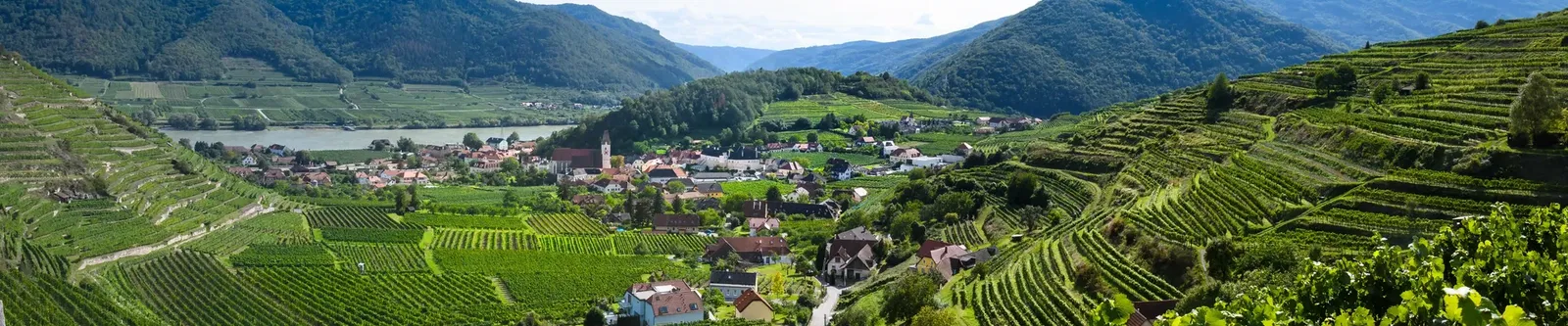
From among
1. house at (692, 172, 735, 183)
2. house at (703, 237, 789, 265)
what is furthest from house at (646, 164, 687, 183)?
house at (703, 237, 789, 265)

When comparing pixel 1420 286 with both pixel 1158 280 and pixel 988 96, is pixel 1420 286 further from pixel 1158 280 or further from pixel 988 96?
pixel 988 96

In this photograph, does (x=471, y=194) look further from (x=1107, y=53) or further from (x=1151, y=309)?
(x=1107, y=53)

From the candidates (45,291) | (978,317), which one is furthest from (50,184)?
(978,317)

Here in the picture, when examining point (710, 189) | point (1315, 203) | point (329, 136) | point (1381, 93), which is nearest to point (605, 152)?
point (710, 189)

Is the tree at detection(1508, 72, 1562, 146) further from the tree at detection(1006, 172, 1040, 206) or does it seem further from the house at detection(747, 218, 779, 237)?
the house at detection(747, 218, 779, 237)

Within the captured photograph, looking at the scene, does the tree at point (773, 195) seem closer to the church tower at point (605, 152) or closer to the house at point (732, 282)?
the house at point (732, 282)
